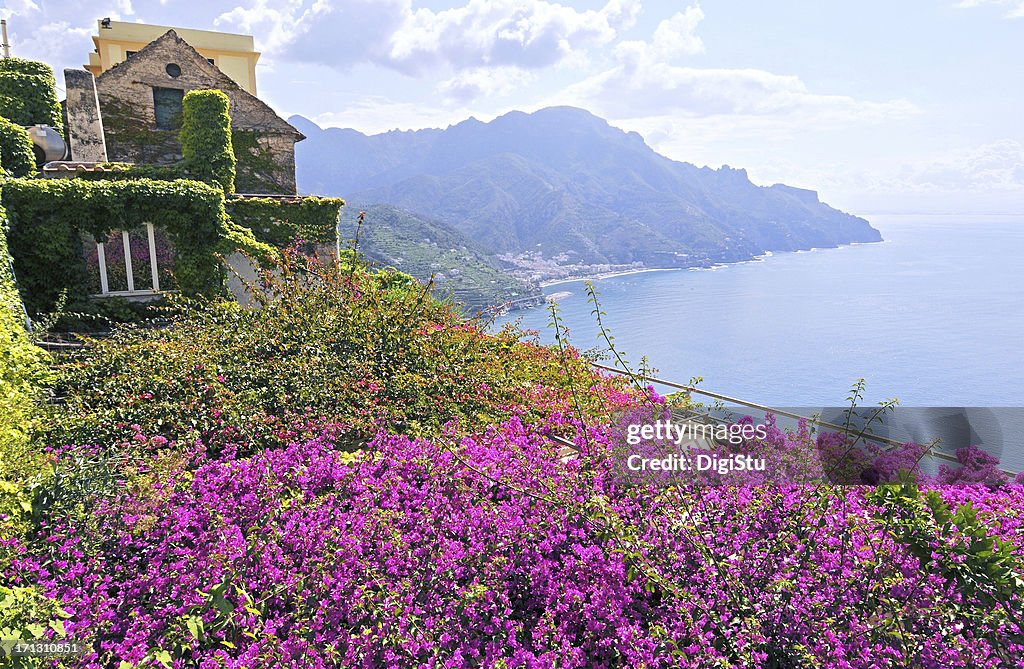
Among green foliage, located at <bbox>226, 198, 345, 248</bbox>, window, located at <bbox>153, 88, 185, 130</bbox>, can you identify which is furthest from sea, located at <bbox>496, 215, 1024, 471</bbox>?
window, located at <bbox>153, 88, 185, 130</bbox>

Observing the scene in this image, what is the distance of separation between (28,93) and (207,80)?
228 inches

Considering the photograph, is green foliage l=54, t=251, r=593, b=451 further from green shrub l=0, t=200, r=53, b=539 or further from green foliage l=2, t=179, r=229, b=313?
green foliage l=2, t=179, r=229, b=313

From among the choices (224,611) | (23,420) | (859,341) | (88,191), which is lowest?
(859,341)

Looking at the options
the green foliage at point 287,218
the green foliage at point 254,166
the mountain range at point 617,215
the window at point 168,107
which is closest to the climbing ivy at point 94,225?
the green foliage at point 287,218

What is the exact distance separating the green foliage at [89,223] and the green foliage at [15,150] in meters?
2.10

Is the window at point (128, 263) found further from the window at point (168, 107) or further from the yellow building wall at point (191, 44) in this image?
the yellow building wall at point (191, 44)

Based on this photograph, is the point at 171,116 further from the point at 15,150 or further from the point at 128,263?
the point at 128,263

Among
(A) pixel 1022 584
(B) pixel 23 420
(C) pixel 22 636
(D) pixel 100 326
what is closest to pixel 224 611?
(C) pixel 22 636

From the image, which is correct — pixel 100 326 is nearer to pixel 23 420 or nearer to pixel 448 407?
pixel 23 420

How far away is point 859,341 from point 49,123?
58338mm

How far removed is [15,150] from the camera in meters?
13.1

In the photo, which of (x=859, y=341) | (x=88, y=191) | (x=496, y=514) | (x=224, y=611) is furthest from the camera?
(x=859, y=341)

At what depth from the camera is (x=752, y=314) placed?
222 ft

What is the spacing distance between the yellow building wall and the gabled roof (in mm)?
17238
